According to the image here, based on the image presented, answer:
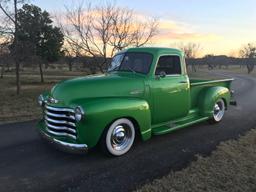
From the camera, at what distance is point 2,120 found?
1015cm

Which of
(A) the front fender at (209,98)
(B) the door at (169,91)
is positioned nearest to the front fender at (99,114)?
(B) the door at (169,91)

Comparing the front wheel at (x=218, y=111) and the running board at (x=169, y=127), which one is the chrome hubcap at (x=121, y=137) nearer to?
the running board at (x=169, y=127)

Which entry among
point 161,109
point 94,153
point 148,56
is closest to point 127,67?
point 148,56

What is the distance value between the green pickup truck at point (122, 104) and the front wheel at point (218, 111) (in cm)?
110

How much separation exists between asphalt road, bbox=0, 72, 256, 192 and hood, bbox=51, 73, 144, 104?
1.11 m

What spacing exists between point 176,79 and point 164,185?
10.2 ft

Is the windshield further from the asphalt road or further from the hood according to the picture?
the asphalt road

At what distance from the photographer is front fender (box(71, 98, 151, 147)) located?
575cm

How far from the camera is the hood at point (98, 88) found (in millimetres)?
6078

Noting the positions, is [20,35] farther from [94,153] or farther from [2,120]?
[94,153]

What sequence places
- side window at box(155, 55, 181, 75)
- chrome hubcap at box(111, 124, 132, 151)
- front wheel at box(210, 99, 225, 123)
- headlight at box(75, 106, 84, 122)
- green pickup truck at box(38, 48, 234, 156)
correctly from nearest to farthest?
headlight at box(75, 106, 84, 122) < green pickup truck at box(38, 48, 234, 156) < chrome hubcap at box(111, 124, 132, 151) < side window at box(155, 55, 181, 75) < front wheel at box(210, 99, 225, 123)

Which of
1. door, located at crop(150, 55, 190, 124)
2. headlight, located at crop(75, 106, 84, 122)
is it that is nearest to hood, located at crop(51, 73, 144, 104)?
headlight, located at crop(75, 106, 84, 122)

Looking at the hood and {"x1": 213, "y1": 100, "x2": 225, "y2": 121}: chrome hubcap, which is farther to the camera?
{"x1": 213, "y1": 100, "x2": 225, "y2": 121}: chrome hubcap

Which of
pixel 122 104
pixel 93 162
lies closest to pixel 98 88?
pixel 122 104
